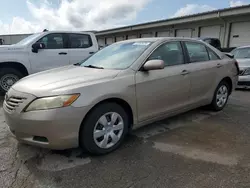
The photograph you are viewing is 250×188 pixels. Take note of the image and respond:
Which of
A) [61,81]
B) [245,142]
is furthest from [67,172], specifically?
[245,142]

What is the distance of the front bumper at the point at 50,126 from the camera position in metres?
2.35

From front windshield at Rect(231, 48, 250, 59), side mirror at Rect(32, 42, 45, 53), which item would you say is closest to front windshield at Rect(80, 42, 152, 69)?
side mirror at Rect(32, 42, 45, 53)

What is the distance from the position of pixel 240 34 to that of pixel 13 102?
1515 centimetres

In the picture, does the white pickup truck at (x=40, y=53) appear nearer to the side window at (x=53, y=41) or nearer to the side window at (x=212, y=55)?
the side window at (x=53, y=41)

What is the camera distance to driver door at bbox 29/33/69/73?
20.2 ft

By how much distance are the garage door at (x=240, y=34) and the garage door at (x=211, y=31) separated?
1.06 meters

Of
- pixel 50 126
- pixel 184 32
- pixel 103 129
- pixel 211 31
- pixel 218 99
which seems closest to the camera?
pixel 50 126

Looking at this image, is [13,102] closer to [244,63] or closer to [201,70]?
[201,70]

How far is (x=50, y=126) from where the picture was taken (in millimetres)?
2355

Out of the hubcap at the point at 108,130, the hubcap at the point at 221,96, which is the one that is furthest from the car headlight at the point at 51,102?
the hubcap at the point at 221,96

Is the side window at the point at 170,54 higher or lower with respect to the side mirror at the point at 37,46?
lower

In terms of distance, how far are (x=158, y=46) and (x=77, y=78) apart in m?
1.44

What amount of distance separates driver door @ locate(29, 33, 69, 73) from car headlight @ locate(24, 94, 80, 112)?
13.5ft

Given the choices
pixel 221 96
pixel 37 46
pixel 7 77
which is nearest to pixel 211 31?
pixel 221 96
